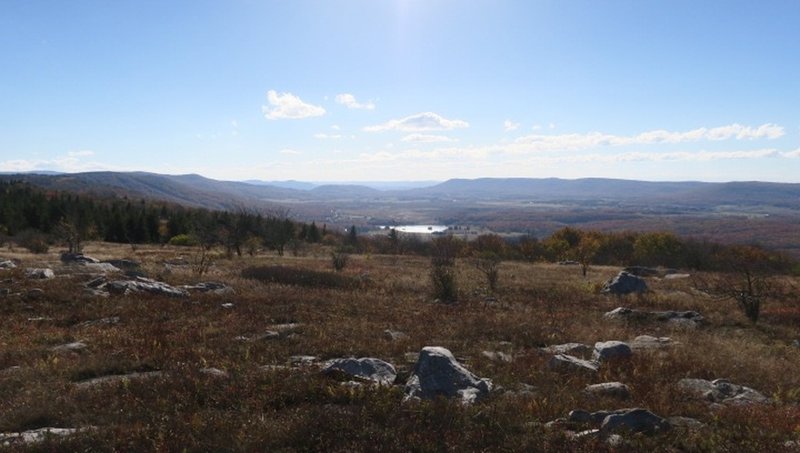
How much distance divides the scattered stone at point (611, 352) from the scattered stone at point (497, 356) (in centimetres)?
212

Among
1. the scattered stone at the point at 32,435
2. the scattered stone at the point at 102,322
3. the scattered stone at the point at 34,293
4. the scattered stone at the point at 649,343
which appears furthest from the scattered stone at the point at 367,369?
the scattered stone at the point at 34,293

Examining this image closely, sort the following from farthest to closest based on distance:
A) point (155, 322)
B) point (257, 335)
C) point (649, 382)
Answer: point (155, 322)
point (257, 335)
point (649, 382)

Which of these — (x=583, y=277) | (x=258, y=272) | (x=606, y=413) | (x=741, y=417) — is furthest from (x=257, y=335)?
(x=583, y=277)

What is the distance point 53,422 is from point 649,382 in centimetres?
1021

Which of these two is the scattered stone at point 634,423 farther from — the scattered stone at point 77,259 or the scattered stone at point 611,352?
the scattered stone at point 77,259

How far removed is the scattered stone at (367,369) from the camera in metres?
9.68

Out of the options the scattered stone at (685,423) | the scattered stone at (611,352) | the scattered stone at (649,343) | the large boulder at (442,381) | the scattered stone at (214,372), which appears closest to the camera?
the scattered stone at (685,423)

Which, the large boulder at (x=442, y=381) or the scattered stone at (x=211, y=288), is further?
the scattered stone at (x=211, y=288)

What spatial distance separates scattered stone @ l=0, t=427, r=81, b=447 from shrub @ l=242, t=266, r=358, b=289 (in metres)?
17.6

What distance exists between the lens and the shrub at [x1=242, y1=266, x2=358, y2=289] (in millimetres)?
25625

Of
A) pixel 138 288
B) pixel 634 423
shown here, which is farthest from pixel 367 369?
pixel 138 288

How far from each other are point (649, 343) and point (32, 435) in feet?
47.1

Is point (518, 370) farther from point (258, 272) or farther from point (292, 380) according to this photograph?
point (258, 272)

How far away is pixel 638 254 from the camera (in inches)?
3147
